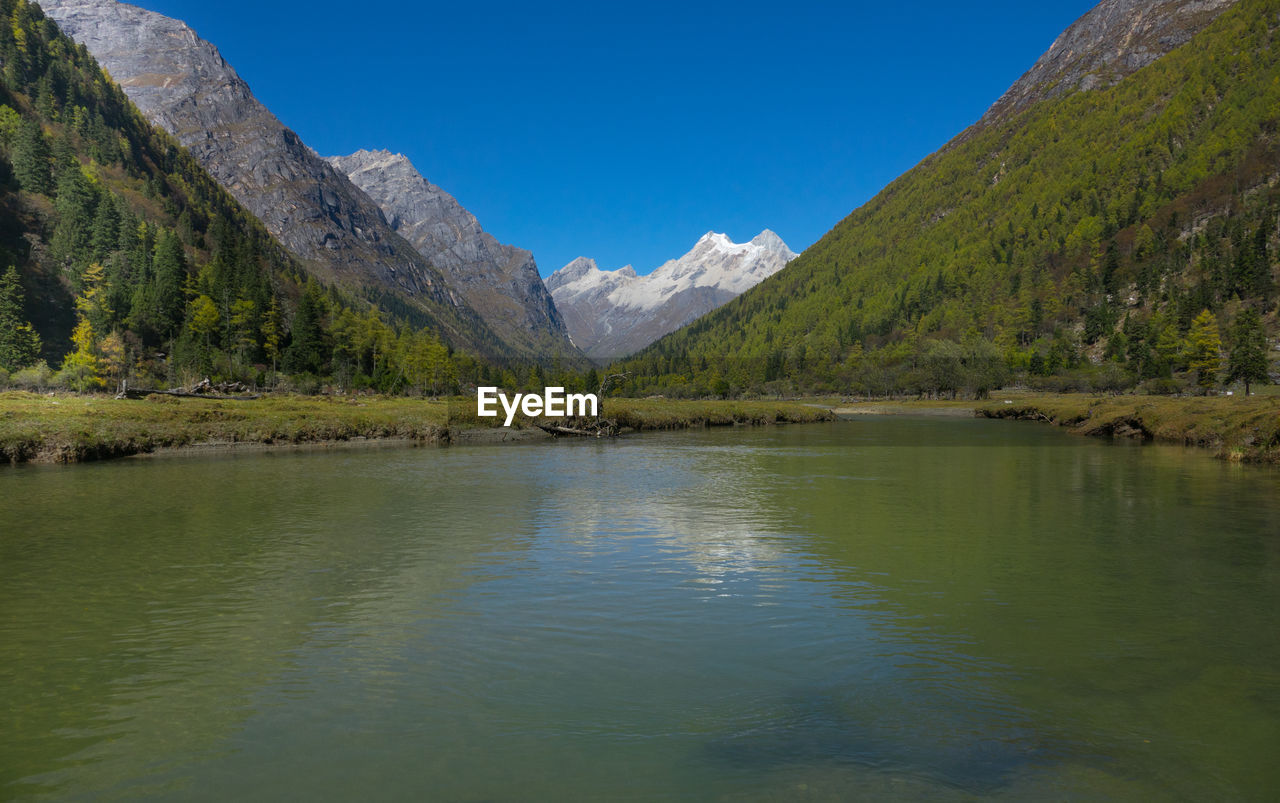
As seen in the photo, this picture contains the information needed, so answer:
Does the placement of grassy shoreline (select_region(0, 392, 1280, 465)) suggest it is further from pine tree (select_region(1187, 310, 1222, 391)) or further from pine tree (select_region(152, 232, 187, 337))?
pine tree (select_region(152, 232, 187, 337))

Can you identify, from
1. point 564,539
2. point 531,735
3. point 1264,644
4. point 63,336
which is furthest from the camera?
point 63,336

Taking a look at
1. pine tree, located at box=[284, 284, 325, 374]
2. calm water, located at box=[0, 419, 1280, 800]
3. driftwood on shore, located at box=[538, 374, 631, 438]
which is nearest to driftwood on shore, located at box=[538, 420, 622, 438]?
driftwood on shore, located at box=[538, 374, 631, 438]

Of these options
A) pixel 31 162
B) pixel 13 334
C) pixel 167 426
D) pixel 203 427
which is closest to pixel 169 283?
pixel 13 334

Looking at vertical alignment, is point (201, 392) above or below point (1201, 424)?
above

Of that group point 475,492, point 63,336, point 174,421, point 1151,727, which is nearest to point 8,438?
point 174,421

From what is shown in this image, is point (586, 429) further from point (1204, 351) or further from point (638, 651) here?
point (1204, 351)

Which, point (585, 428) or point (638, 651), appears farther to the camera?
point (585, 428)

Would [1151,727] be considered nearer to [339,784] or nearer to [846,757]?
[846,757]

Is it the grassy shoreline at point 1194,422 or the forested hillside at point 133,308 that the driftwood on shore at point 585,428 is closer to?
the grassy shoreline at point 1194,422
